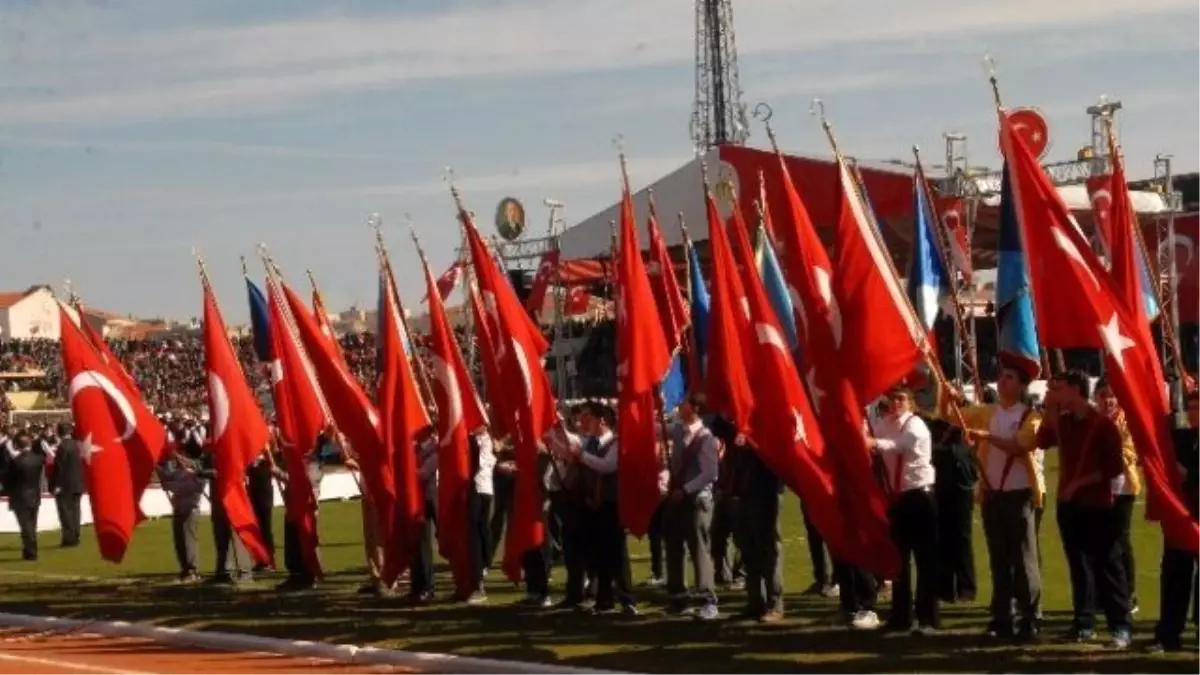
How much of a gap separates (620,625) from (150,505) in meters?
21.0

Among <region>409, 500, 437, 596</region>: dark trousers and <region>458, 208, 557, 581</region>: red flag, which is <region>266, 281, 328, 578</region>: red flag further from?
<region>458, 208, 557, 581</region>: red flag

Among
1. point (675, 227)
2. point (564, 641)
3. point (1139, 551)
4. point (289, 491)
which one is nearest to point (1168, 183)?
point (675, 227)

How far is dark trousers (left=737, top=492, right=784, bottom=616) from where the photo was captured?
579 inches

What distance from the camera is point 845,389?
1348 cm

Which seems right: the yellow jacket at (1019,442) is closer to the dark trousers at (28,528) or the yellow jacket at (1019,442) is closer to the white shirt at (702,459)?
the white shirt at (702,459)

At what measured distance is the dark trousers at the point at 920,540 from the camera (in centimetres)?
1335

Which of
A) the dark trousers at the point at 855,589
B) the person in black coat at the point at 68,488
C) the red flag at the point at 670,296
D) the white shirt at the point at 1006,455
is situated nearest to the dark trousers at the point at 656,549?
the red flag at the point at 670,296

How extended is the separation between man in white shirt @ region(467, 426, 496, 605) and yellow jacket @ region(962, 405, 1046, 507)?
16.0 ft

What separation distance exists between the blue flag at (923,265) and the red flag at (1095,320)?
654 centimetres

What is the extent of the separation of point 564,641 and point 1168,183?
22.3m

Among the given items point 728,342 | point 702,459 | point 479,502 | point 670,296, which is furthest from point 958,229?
point 728,342

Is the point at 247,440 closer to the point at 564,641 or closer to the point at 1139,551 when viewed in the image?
the point at 564,641

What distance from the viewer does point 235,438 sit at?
18844mm

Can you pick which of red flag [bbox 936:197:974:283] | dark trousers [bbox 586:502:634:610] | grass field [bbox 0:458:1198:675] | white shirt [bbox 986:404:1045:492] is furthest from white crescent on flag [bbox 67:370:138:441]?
red flag [bbox 936:197:974:283]
